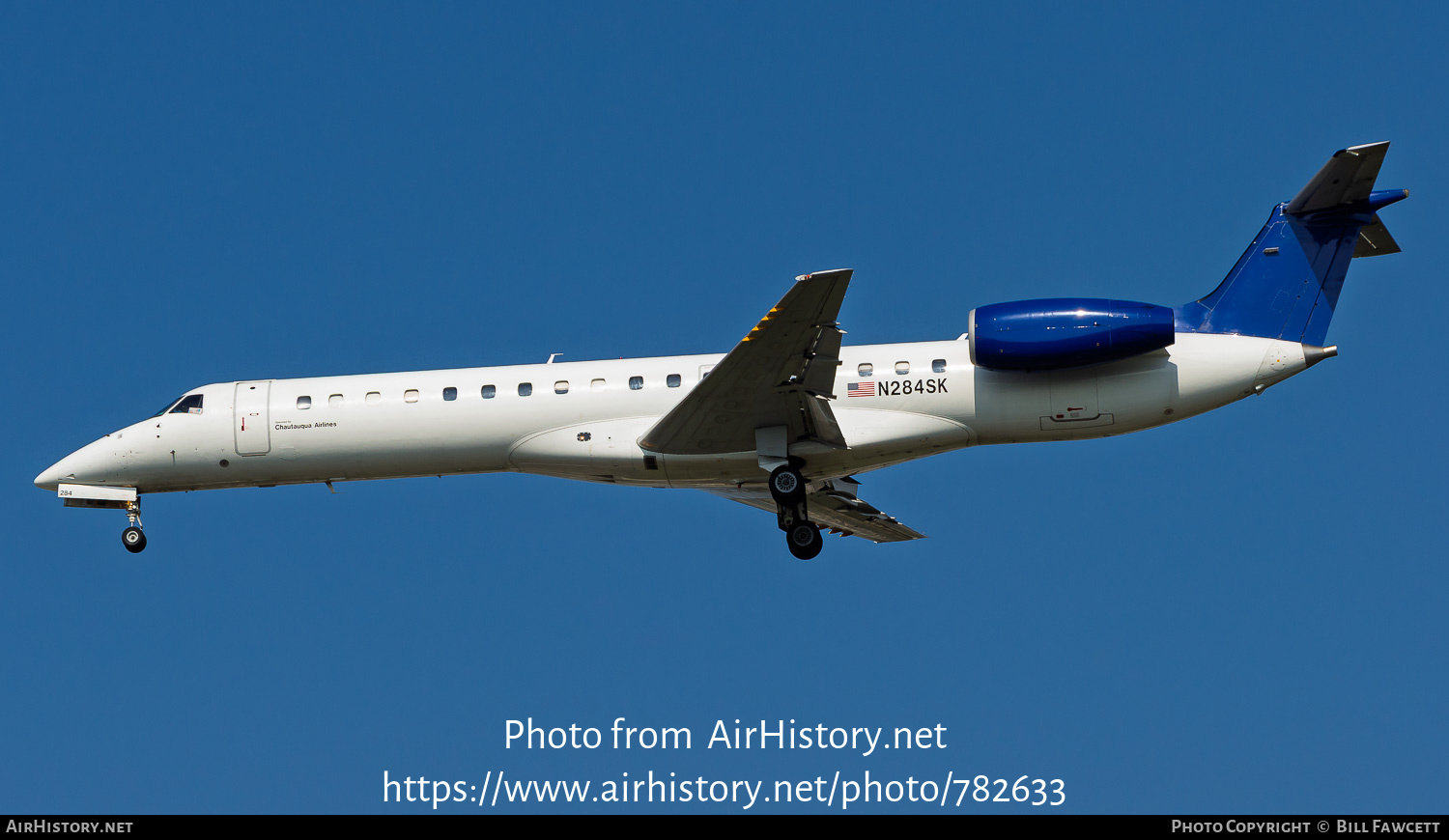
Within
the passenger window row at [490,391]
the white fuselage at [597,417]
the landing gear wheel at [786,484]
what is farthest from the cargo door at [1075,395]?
the passenger window row at [490,391]

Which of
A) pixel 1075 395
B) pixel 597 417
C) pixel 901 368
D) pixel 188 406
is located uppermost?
pixel 188 406

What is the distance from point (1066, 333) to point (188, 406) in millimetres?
14734

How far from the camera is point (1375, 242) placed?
23422 millimetres

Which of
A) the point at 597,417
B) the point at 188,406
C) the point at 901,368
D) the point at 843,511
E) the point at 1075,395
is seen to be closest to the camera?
the point at 1075,395

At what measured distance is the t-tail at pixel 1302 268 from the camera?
23.1 metres

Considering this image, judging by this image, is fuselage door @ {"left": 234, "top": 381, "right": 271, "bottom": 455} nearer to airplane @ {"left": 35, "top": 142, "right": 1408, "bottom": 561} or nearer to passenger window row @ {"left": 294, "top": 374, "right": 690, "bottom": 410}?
airplane @ {"left": 35, "top": 142, "right": 1408, "bottom": 561}

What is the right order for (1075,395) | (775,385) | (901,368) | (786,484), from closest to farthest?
(775,385) < (1075,395) < (786,484) < (901,368)

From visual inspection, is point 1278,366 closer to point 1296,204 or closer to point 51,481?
point 1296,204

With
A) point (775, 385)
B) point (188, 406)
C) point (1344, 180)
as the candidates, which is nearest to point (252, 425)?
point (188, 406)

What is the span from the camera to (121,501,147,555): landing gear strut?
25359 millimetres

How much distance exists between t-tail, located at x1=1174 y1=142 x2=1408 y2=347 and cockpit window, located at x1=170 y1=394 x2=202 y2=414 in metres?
16.4

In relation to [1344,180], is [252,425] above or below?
below

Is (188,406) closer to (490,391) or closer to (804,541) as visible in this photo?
(490,391)
